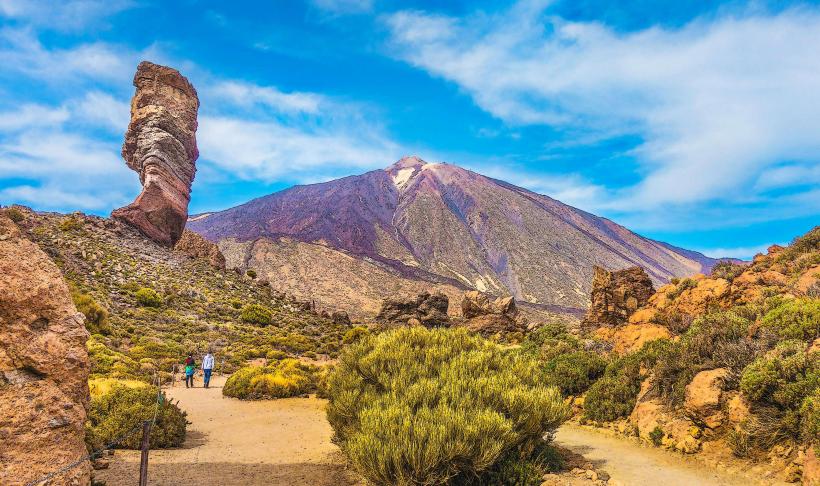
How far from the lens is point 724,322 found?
10.8 meters

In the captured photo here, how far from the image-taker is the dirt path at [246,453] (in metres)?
8.23

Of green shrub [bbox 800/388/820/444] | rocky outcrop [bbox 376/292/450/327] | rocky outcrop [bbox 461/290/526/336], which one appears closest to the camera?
green shrub [bbox 800/388/820/444]

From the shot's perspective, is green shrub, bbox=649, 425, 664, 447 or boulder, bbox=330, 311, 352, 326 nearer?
green shrub, bbox=649, 425, 664, 447

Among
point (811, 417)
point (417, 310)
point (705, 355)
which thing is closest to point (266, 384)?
point (705, 355)

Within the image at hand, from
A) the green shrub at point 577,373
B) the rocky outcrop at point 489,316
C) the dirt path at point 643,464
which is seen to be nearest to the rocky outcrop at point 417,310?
the rocky outcrop at point 489,316

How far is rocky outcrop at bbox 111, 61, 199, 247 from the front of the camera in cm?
4359

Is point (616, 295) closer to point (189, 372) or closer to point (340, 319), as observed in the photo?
point (189, 372)

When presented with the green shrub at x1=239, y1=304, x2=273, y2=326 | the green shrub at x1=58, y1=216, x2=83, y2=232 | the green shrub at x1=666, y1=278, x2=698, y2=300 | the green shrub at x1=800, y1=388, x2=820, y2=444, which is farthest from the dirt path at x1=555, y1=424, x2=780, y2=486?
the green shrub at x1=58, y1=216, x2=83, y2=232

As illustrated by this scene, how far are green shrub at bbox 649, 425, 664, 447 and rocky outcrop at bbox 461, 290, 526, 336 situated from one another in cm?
2400

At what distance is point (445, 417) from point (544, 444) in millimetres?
2655

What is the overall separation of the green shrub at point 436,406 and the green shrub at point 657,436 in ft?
10.0

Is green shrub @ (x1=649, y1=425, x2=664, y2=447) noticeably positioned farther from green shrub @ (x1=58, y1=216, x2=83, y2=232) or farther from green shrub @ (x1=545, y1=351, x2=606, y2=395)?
green shrub @ (x1=58, y1=216, x2=83, y2=232)

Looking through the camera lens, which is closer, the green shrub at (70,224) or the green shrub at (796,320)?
the green shrub at (796,320)

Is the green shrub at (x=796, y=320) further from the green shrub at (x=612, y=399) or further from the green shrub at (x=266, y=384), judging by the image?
the green shrub at (x=266, y=384)
